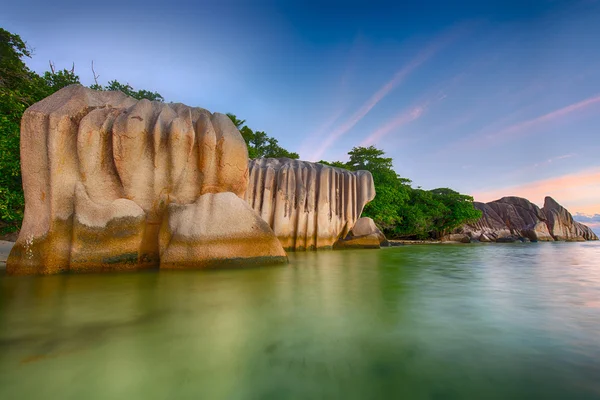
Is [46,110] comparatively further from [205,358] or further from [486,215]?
[486,215]

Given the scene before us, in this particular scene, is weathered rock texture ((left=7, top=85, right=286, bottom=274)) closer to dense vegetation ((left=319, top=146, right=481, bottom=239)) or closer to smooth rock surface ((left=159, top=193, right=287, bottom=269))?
smooth rock surface ((left=159, top=193, right=287, bottom=269))

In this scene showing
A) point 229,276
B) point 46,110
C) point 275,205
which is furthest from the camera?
point 275,205

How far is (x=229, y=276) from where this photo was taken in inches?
168

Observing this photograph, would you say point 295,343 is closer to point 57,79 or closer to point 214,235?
point 214,235

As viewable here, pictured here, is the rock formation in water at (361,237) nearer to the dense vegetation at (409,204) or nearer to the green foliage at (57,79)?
the dense vegetation at (409,204)

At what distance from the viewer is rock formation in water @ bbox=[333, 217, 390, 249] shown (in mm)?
11376

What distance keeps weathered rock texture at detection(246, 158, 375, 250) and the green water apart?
653 cm

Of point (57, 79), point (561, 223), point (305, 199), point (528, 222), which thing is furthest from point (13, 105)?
point (561, 223)

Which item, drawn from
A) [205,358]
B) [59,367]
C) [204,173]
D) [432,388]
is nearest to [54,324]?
[59,367]

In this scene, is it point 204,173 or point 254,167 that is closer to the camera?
point 204,173

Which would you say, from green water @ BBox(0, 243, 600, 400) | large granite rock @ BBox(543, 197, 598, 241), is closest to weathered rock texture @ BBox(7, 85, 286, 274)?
green water @ BBox(0, 243, 600, 400)

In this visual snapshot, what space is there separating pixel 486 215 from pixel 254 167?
29432 millimetres

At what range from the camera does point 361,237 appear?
11.5 m

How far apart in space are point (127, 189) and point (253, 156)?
9966mm
